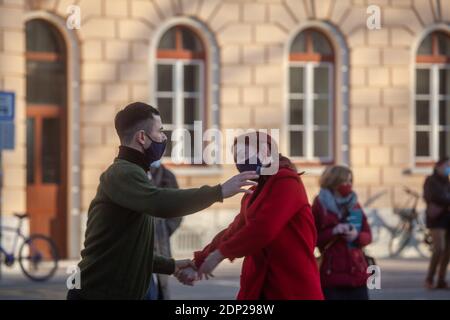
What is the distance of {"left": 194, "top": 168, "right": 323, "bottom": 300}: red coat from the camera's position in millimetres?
6414

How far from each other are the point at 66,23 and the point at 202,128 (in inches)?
119

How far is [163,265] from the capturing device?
6.68 meters

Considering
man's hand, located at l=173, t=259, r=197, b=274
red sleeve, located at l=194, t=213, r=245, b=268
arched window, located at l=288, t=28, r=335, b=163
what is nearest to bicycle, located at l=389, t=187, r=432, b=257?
arched window, located at l=288, t=28, r=335, b=163

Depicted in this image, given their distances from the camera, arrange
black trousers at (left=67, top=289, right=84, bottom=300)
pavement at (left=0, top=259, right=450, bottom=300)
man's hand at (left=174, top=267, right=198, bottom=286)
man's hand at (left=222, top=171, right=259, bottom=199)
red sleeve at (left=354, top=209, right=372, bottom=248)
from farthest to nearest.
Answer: pavement at (left=0, top=259, right=450, bottom=300), red sleeve at (left=354, top=209, right=372, bottom=248), man's hand at (left=174, top=267, right=198, bottom=286), black trousers at (left=67, top=289, right=84, bottom=300), man's hand at (left=222, top=171, right=259, bottom=199)

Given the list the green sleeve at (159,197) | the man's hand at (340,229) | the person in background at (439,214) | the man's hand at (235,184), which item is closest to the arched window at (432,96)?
the person in background at (439,214)

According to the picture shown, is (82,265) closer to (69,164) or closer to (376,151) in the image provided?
(69,164)

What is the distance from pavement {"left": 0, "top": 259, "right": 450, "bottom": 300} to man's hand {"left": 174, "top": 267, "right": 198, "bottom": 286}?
803cm

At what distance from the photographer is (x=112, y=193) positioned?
5.98m

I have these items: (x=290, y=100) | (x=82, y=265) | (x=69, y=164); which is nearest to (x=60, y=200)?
(x=69, y=164)

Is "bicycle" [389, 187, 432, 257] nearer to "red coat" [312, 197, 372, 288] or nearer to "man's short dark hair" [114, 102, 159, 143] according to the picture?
"red coat" [312, 197, 372, 288]

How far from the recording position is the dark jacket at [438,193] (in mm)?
15984

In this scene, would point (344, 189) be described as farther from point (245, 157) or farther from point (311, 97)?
point (311, 97)

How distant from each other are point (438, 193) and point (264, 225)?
9.90 metres

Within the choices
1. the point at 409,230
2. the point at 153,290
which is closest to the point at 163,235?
the point at 153,290
